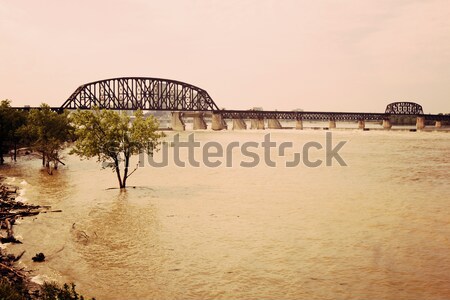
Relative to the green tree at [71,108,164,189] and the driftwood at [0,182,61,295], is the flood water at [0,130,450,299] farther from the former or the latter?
the green tree at [71,108,164,189]

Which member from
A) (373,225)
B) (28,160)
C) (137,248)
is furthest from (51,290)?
(28,160)

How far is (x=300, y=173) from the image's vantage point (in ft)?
179

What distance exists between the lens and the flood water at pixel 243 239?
54.3 ft

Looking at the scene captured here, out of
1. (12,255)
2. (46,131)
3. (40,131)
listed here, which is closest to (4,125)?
(46,131)

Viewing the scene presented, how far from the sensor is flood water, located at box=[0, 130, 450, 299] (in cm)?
1655

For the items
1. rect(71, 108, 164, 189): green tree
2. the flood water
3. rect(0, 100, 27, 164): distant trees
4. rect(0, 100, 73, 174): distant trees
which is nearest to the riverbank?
the flood water

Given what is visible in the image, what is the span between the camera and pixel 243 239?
76.2 ft

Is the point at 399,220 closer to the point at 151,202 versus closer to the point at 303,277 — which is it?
the point at 303,277

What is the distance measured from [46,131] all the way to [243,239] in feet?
147

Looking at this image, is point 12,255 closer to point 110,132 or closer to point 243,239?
point 243,239

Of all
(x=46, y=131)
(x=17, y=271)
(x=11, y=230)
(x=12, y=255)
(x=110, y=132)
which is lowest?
(x=12, y=255)

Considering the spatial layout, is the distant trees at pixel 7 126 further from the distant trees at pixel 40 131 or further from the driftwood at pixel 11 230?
the driftwood at pixel 11 230

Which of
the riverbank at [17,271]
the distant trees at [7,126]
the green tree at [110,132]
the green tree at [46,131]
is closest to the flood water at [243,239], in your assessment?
the riverbank at [17,271]

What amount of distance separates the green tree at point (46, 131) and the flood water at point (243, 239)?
1037 centimetres
